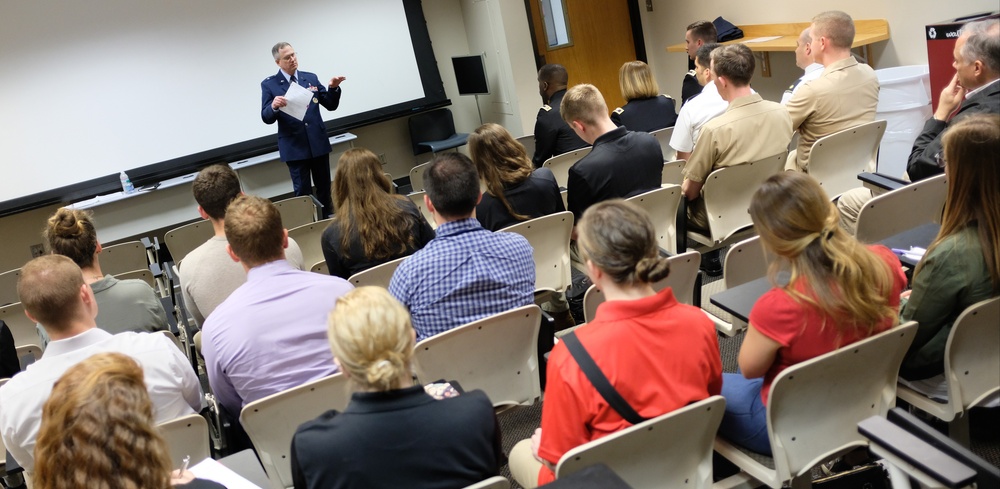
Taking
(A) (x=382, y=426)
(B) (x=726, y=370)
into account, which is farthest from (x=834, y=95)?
(A) (x=382, y=426)

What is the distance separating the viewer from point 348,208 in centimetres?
360

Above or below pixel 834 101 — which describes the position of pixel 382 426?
below

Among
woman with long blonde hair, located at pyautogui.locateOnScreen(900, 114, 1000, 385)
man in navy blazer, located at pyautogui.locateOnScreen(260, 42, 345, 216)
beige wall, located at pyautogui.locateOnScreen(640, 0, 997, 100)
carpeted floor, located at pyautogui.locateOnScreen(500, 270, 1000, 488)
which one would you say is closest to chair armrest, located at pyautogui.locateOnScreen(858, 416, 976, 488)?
woman with long blonde hair, located at pyautogui.locateOnScreen(900, 114, 1000, 385)

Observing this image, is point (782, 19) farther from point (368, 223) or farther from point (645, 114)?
point (368, 223)

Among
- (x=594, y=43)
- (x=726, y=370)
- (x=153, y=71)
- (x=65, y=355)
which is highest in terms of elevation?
(x=153, y=71)

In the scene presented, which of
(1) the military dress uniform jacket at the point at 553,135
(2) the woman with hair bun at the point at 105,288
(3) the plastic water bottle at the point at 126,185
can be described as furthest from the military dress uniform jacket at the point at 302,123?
(2) the woman with hair bun at the point at 105,288

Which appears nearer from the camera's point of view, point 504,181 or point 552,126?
point 504,181

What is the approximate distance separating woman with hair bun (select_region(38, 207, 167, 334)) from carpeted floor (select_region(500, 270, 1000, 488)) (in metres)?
1.58

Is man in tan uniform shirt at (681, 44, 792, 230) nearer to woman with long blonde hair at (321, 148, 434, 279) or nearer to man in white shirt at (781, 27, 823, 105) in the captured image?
man in white shirt at (781, 27, 823, 105)

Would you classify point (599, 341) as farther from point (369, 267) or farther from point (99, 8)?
point (99, 8)

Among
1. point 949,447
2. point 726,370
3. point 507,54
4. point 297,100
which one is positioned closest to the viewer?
point 949,447

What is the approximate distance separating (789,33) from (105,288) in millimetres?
5810

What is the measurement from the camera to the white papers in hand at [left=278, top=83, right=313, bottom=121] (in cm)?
679

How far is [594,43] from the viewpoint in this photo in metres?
9.10
